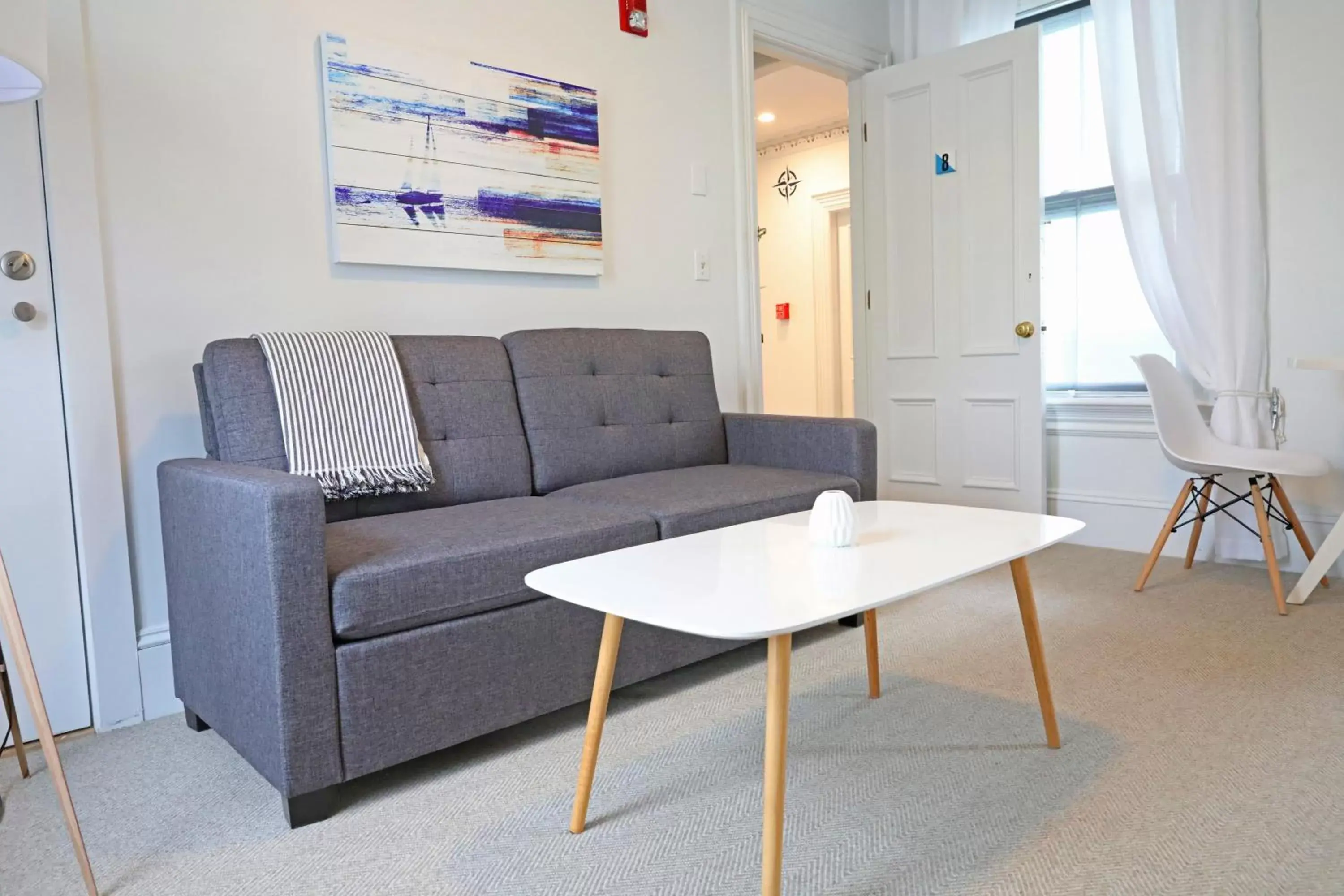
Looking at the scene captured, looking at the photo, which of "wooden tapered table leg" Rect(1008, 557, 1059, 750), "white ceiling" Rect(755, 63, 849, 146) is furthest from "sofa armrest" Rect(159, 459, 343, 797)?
"white ceiling" Rect(755, 63, 849, 146)

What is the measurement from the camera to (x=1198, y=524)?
10.1 ft

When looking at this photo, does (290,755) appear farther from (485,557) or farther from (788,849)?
(788,849)

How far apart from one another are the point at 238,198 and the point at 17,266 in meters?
0.51

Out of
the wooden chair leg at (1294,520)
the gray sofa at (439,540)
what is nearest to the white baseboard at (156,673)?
the gray sofa at (439,540)

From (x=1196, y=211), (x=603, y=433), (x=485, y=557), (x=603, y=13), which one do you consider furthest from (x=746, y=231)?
(x=485, y=557)

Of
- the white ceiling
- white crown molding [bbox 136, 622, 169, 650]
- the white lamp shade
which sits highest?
the white ceiling

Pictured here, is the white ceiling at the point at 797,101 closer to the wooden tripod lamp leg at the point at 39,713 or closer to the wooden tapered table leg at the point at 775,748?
the wooden tapered table leg at the point at 775,748

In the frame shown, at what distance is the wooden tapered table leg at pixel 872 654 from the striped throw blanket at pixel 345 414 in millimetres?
1106

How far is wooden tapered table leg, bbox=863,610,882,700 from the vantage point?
195 centimetres

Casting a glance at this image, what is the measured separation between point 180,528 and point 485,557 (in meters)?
0.67

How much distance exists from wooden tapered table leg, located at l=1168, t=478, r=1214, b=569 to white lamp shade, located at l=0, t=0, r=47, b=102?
326cm

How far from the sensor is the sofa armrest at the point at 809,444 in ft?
8.36

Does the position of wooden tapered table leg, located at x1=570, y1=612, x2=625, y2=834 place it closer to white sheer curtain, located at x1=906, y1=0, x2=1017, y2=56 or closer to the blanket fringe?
the blanket fringe

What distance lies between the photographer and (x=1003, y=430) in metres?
3.65
